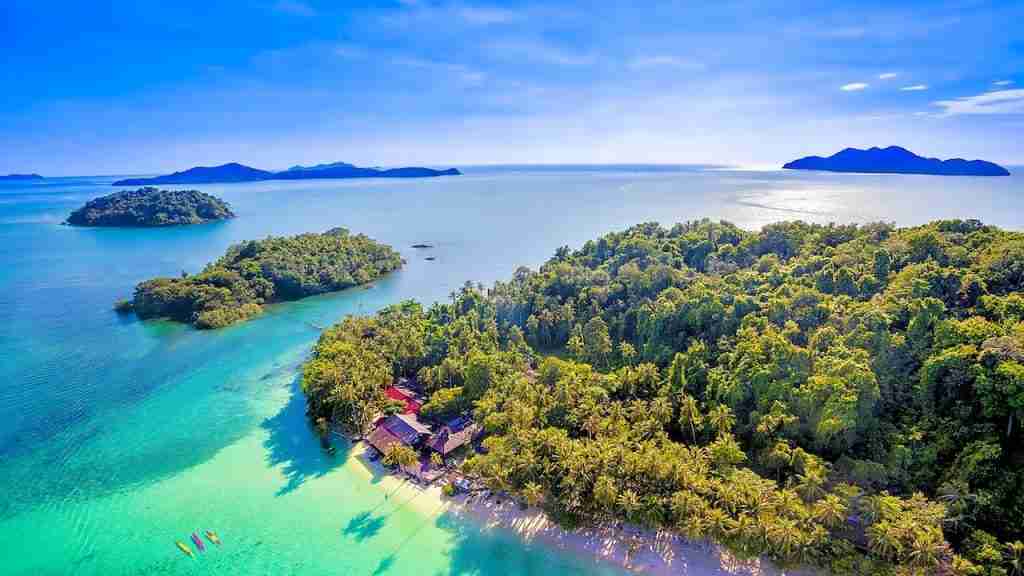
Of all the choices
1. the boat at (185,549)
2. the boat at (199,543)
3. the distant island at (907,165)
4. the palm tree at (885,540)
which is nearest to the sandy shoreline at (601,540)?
the palm tree at (885,540)

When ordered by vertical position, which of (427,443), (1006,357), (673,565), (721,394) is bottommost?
→ (673,565)

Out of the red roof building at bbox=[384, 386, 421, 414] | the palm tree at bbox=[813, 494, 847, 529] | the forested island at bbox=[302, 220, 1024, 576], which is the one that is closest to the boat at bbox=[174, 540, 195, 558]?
the forested island at bbox=[302, 220, 1024, 576]

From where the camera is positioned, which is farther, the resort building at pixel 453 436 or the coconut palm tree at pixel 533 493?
the resort building at pixel 453 436

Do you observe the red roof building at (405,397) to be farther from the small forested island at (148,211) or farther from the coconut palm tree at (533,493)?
the small forested island at (148,211)

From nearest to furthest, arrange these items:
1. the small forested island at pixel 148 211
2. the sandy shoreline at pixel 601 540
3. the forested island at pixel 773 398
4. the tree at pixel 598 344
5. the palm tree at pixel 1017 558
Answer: the palm tree at pixel 1017 558
the forested island at pixel 773 398
the sandy shoreline at pixel 601 540
the tree at pixel 598 344
the small forested island at pixel 148 211

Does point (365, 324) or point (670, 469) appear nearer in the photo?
point (670, 469)

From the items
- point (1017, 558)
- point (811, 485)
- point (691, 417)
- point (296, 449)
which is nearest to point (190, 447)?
point (296, 449)

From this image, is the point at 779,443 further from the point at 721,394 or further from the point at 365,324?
the point at 365,324

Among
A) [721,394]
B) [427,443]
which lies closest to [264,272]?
[427,443]
